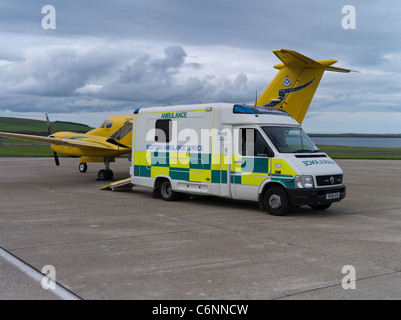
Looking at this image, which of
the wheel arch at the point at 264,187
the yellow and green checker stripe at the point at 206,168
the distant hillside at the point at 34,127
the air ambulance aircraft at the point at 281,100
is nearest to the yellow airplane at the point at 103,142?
the air ambulance aircraft at the point at 281,100

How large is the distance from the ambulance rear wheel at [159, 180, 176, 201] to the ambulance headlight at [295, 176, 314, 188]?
4.04 metres

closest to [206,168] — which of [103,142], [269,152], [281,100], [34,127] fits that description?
[269,152]

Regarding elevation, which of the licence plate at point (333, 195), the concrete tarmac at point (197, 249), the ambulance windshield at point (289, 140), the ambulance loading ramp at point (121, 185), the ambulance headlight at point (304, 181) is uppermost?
the ambulance windshield at point (289, 140)

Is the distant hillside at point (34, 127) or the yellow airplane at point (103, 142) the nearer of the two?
the yellow airplane at point (103, 142)

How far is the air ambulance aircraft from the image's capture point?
15.4 metres

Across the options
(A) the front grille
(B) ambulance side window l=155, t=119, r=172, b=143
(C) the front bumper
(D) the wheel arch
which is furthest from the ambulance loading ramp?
(A) the front grille

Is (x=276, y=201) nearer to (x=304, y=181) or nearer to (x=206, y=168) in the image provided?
(x=304, y=181)

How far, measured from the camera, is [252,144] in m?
11.3

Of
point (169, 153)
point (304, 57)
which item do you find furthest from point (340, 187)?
point (304, 57)

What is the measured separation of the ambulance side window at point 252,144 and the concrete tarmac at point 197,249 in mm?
1459

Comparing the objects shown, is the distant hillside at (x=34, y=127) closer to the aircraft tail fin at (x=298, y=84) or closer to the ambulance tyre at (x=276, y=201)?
the aircraft tail fin at (x=298, y=84)

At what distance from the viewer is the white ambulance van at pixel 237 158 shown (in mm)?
10516
